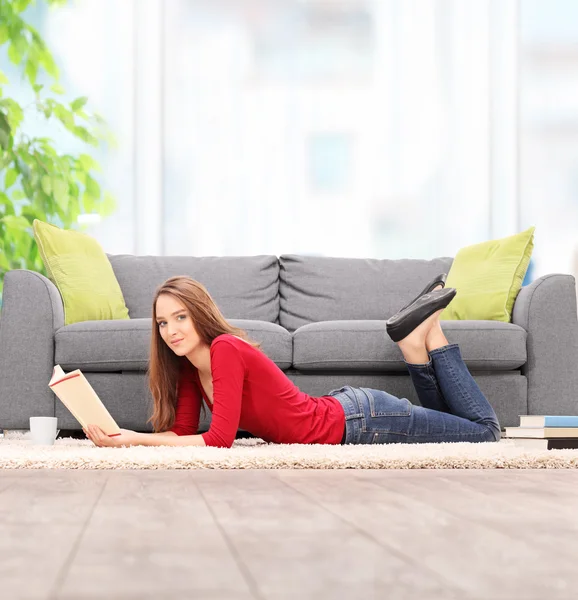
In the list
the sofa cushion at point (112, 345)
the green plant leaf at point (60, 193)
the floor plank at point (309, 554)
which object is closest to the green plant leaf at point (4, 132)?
the green plant leaf at point (60, 193)

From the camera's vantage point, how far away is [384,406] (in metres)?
2.38

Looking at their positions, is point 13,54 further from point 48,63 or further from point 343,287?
point 343,287

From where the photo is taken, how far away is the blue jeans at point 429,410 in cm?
237

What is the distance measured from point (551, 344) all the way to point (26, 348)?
75.3 inches

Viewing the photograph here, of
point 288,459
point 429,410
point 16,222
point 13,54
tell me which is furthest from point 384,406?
point 13,54

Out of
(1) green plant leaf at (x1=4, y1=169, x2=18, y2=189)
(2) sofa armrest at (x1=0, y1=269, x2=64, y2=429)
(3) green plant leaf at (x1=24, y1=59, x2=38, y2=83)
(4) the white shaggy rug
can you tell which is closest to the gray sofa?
(2) sofa armrest at (x1=0, y1=269, x2=64, y2=429)

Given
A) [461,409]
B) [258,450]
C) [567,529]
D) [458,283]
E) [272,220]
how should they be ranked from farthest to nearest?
[272,220]
[458,283]
[461,409]
[258,450]
[567,529]

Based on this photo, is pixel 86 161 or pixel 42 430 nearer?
pixel 42 430

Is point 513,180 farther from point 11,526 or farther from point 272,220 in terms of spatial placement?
point 11,526

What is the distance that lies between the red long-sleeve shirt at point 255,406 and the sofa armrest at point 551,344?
3.37 ft

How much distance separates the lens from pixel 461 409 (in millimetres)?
2672

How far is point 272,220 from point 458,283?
5.12 ft

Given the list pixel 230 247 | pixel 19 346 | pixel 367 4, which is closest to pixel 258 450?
pixel 19 346

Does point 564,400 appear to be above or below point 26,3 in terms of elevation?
below
